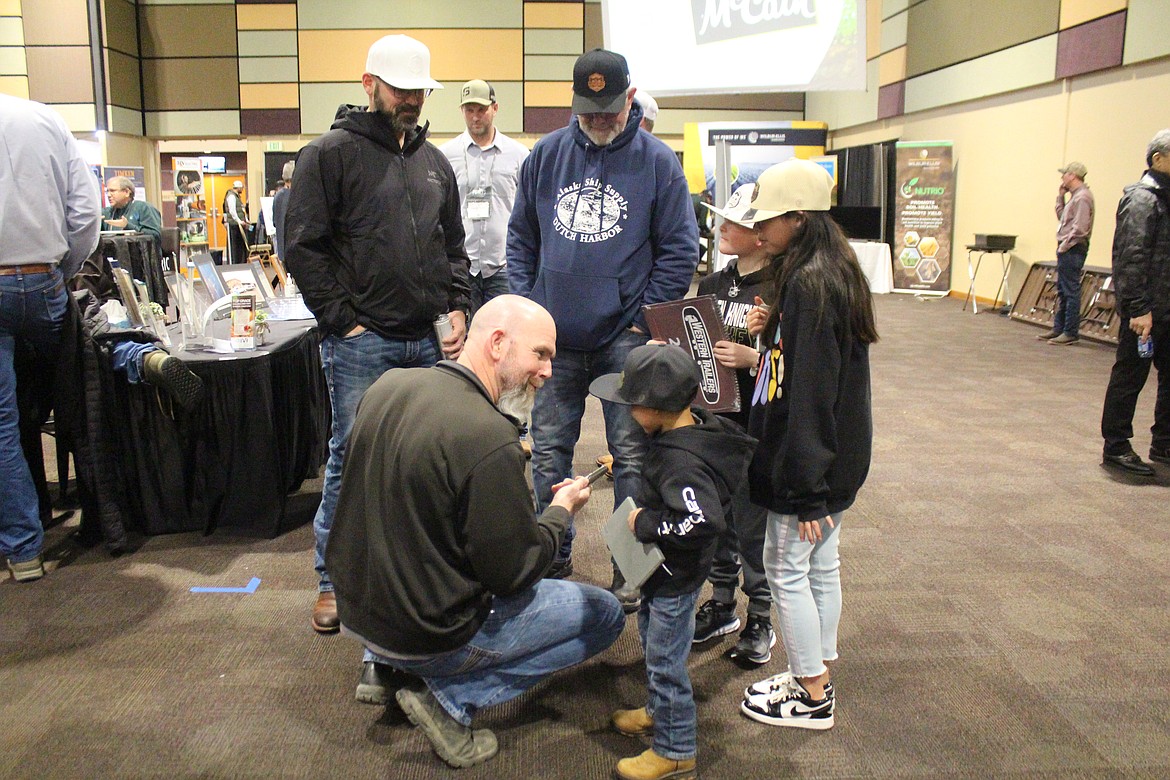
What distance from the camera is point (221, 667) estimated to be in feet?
7.57

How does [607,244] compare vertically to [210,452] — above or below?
above

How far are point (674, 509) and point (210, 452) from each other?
2.17 meters

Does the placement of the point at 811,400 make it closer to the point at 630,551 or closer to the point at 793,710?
the point at 630,551

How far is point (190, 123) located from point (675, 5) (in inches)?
367

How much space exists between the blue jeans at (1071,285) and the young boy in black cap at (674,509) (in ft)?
23.8

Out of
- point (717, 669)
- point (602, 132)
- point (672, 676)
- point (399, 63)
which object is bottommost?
point (717, 669)

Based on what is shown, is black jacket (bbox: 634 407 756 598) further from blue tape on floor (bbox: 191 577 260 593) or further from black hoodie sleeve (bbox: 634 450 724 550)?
blue tape on floor (bbox: 191 577 260 593)

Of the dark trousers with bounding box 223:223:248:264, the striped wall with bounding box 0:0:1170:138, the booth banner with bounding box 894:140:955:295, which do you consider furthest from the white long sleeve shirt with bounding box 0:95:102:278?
the striped wall with bounding box 0:0:1170:138

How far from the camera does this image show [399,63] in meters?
2.32

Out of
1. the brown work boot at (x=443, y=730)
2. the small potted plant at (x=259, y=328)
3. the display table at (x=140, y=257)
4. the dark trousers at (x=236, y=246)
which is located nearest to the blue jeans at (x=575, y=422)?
the brown work boot at (x=443, y=730)

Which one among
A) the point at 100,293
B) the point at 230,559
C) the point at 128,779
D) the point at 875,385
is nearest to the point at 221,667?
the point at 128,779

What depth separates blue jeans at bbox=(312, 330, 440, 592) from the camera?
2.46m

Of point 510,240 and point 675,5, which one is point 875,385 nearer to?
point 510,240

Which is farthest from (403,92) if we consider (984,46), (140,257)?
(984,46)
